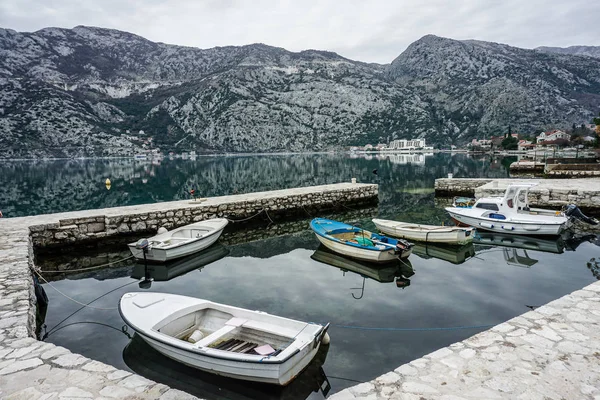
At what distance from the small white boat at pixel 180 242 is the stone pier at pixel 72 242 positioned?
9.21ft

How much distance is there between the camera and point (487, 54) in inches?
6531

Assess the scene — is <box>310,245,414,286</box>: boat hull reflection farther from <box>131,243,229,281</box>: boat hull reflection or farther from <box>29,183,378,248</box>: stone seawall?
<box>29,183,378,248</box>: stone seawall

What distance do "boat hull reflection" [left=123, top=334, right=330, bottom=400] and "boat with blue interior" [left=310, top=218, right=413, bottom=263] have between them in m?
5.38

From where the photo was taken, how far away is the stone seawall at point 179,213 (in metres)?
14.9

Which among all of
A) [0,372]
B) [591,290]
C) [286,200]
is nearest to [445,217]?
[286,200]

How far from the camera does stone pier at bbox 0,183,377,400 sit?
170 inches

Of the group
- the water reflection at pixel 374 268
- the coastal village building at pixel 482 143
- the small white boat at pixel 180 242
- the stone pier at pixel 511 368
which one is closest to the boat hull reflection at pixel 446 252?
the water reflection at pixel 374 268

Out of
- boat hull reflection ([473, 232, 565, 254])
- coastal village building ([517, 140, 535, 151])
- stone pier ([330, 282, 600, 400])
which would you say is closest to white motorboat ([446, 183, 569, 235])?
boat hull reflection ([473, 232, 565, 254])

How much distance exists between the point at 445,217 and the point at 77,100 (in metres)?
163

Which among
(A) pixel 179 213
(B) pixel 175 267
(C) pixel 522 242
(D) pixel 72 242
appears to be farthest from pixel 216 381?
(C) pixel 522 242

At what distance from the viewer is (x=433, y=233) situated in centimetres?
1398

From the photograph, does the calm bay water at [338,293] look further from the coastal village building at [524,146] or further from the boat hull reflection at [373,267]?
the coastal village building at [524,146]

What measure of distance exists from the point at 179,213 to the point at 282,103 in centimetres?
14854

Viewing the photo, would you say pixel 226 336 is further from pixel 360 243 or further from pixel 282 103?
pixel 282 103
